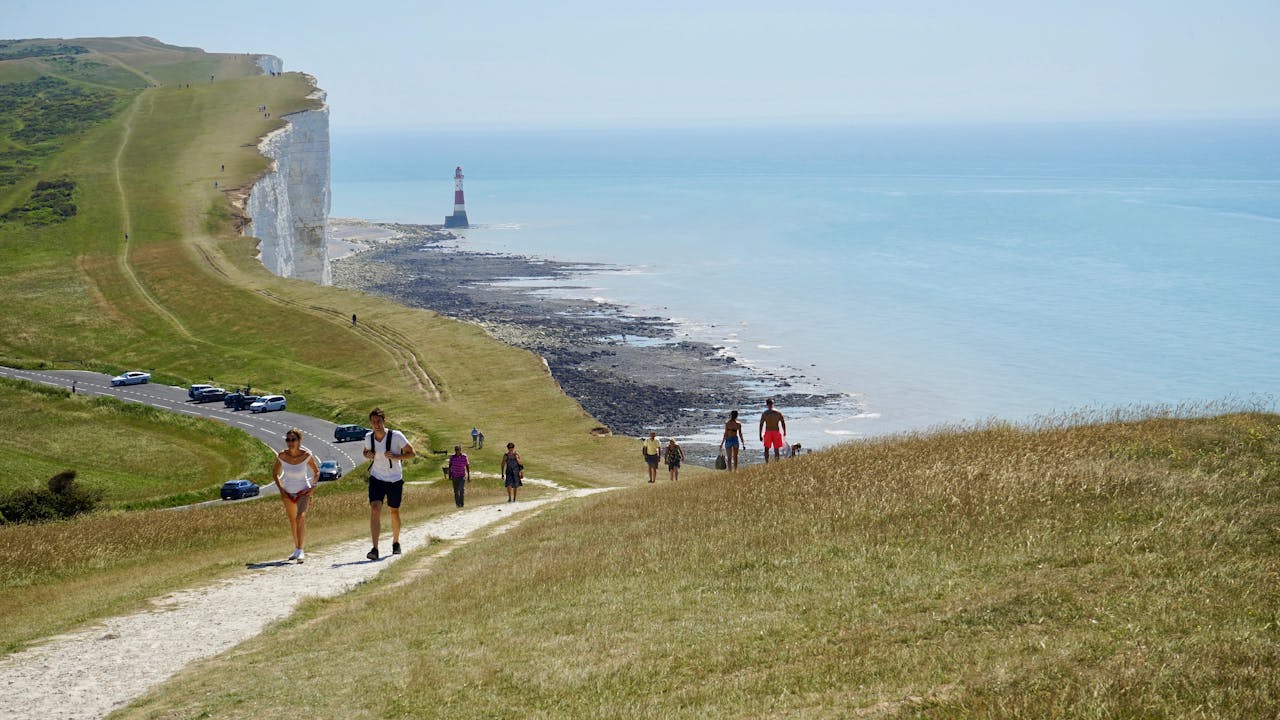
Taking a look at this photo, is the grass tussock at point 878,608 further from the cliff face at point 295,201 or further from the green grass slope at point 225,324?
the cliff face at point 295,201

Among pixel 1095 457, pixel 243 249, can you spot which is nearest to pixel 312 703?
pixel 1095 457

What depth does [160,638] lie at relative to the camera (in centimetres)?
1495

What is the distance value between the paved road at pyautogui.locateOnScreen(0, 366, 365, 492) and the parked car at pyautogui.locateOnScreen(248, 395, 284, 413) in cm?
51

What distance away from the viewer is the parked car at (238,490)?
46844 mm

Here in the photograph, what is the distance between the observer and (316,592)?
17.5 meters

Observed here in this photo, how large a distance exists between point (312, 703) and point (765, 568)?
6438 mm

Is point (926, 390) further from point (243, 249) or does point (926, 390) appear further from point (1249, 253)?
point (1249, 253)

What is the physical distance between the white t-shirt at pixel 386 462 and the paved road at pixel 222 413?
36.6 metres

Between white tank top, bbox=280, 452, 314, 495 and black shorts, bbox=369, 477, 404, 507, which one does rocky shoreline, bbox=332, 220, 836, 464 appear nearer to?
black shorts, bbox=369, 477, 404, 507

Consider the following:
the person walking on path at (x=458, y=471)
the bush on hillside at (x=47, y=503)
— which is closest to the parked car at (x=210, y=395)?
the bush on hillside at (x=47, y=503)

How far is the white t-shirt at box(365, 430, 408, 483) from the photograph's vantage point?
61.2ft

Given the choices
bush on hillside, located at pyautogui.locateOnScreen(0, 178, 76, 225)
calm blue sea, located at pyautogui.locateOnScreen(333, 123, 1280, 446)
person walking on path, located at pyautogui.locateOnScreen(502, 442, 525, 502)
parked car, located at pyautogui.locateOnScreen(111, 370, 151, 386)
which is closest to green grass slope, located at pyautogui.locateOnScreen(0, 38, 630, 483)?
bush on hillside, located at pyautogui.locateOnScreen(0, 178, 76, 225)

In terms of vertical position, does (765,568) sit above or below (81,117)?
below

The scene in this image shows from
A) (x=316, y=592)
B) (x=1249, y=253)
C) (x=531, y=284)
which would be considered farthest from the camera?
(x=1249, y=253)
